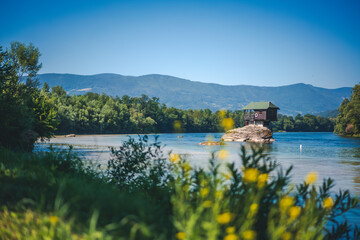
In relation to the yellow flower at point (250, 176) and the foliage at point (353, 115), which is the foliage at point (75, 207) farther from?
the foliage at point (353, 115)

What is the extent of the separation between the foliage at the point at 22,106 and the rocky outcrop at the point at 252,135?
41.4 meters

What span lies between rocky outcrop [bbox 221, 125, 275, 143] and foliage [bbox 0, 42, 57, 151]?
136 ft

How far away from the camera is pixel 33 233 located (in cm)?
276

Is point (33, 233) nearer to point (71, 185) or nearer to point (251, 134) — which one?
point (71, 185)

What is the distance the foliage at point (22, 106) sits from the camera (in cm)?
1256

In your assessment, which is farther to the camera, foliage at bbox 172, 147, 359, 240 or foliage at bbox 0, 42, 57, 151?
foliage at bbox 0, 42, 57, 151

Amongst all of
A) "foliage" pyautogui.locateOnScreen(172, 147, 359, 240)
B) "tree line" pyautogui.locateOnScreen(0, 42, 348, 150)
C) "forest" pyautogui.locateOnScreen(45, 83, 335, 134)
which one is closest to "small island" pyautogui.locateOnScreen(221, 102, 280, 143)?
"forest" pyautogui.locateOnScreen(45, 83, 335, 134)

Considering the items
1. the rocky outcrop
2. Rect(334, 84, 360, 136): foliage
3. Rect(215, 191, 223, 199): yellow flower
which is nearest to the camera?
Rect(215, 191, 223, 199): yellow flower

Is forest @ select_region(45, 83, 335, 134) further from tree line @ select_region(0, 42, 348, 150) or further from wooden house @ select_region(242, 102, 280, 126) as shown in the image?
wooden house @ select_region(242, 102, 280, 126)

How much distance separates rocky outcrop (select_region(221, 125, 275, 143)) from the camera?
62866 mm

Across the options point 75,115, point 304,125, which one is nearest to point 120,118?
point 75,115

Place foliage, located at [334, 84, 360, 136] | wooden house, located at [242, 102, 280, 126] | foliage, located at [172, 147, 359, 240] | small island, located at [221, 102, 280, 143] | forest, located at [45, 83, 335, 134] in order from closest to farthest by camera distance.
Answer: foliage, located at [172, 147, 359, 240], small island, located at [221, 102, 280, 143], wooden house, located at [242, 102, 280, 126], foliage, located at [334, 84, 360, 136], forest, located at [45, 83, 335, 134]

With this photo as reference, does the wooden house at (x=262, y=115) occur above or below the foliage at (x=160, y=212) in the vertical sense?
above

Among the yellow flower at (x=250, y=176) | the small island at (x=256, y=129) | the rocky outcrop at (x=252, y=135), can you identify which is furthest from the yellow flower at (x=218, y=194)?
the rocky outcrop at (x=252, y=135)
